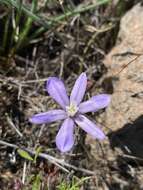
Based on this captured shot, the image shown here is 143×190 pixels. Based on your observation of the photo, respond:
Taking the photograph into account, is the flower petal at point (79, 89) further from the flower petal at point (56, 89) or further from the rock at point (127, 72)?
the rock at point (127, 72)

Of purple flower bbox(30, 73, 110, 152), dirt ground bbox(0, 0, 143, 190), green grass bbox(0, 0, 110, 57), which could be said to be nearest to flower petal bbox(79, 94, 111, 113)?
purple flower bbox(30, 73, 110, 152)

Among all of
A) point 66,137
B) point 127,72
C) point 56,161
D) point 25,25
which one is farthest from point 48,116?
point 25,25

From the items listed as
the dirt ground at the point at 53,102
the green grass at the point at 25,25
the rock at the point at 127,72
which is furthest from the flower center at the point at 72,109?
the green grass at the point at 25,25

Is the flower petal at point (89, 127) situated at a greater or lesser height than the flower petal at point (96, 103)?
lesser

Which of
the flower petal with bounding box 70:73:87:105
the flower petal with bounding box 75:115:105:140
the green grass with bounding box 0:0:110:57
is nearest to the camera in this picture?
the flower petal with bounding box 75:115:105:140

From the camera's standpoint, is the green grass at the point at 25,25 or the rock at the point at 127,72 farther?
the green grass at the point at 25,25

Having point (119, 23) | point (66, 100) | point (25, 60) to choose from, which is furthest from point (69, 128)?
point (119, 23)

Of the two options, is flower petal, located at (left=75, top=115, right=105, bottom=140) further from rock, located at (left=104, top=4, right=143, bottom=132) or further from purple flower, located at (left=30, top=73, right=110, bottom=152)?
rock, located at (left=104, top=4, right=143, bottom=132)
